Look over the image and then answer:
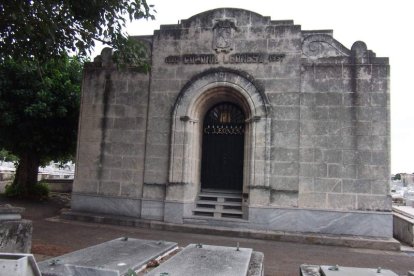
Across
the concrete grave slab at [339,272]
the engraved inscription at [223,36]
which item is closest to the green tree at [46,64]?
the engraved inscription at [223,36]

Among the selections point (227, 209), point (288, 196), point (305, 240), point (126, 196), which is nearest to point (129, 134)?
point (126, 196)

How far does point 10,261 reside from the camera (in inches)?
107

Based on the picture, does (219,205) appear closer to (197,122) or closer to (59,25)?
(197,122)

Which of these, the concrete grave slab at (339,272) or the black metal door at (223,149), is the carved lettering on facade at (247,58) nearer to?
the black metal door at (223,149)

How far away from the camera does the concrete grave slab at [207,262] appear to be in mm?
4074

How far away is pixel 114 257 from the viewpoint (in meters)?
4.64

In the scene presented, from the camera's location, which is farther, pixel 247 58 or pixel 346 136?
pixel 247 58

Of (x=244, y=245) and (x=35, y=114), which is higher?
(x=35, y=114)

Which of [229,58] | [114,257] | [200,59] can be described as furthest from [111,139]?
[114,257]

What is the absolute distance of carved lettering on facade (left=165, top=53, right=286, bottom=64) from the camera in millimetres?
10516

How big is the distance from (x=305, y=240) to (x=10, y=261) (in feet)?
26.0

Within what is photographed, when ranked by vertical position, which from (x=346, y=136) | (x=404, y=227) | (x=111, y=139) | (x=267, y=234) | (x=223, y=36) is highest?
(x=223, y=36)

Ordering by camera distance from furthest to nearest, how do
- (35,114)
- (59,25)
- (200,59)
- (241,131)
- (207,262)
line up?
(35,114)
(241,131)
(200,59)
(59,25)
(207,262)

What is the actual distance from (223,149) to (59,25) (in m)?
6.25
